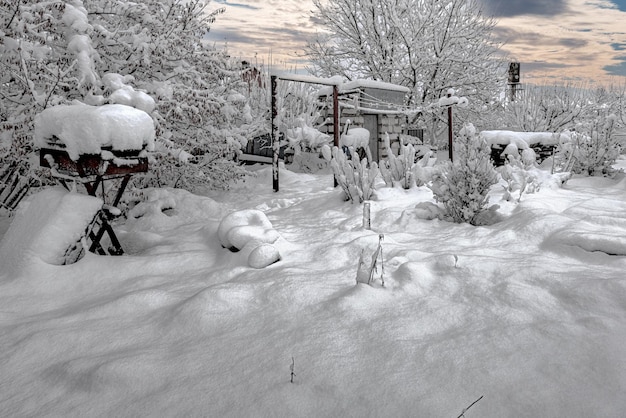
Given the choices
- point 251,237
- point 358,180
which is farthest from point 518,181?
point 251,237

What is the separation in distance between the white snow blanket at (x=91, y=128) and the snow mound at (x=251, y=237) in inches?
38.8

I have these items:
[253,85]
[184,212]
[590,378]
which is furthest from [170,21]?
[253,85]

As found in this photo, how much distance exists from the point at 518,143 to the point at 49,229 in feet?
25.8

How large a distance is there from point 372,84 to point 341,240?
23.4 ft

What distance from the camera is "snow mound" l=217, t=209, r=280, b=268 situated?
3258 mm

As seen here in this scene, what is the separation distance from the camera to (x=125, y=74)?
18.0 ft

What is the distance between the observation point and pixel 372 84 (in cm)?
1012

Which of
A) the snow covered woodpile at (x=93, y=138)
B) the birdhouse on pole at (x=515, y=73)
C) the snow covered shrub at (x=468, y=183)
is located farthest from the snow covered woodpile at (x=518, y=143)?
the birdhouse on pole at (x=515, y=73)

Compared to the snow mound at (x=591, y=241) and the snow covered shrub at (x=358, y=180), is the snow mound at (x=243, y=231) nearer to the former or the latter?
the snow covered shrub at (x=358, y=180)

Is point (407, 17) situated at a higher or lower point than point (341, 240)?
higher

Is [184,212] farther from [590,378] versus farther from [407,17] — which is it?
[407,17]

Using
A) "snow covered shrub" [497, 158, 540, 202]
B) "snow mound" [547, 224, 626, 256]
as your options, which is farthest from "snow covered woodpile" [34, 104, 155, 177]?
"snow covered shrub" [497, 158, 540, 202]

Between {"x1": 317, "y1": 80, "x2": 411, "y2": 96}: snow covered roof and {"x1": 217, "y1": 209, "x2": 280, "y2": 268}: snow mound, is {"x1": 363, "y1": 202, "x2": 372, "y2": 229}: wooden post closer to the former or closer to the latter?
{"x1": 217, "y1": 209, "x2": 280, "y2": 268}: snow mound

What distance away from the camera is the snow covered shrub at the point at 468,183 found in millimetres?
4176
